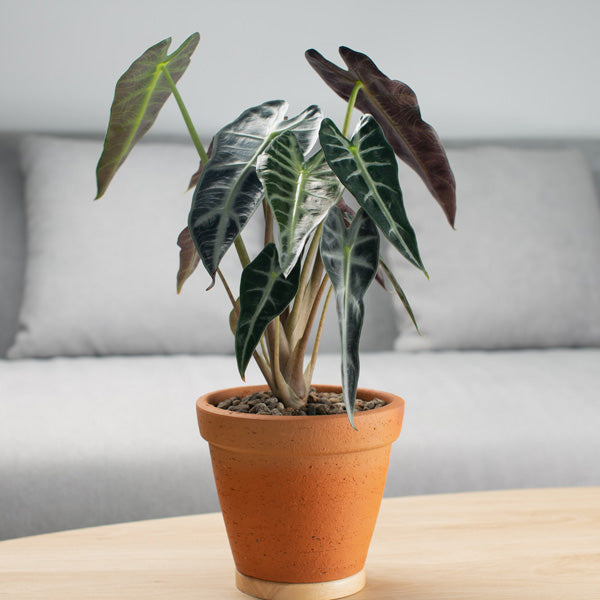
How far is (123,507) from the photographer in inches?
39.5

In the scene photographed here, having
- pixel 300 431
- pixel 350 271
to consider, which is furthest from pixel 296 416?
pixel 350 271

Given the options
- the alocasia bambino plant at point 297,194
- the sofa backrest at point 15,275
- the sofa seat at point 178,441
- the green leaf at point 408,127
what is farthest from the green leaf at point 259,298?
the sofa backrest at point 15,275

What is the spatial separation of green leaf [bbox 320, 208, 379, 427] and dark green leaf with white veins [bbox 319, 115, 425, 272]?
3 cm

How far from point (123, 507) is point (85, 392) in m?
0.26

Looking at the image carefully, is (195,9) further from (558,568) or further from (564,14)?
(558,568)

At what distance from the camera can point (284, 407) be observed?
0.57 metres

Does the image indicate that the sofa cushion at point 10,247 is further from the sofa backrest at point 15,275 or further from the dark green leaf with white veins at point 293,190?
the dark green leaf with white veins at point 293,190

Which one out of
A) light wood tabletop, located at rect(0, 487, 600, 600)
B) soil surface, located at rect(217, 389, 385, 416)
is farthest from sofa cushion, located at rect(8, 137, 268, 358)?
soil surface, located at rect(217, 389, 385, 416)

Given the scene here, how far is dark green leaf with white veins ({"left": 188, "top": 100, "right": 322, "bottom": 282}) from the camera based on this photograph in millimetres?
475

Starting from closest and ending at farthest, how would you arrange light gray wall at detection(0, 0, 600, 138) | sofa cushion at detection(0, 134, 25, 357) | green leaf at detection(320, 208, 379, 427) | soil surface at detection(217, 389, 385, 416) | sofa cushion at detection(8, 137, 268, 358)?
green leaf at detection(320, 208, 379, 427) < soil surface at detection(217, 389, 385, 416) < sofa cushion at detection(8, 137, 268, 358) < sofa cushion at detection(0, 134, 25, 357) < light gray wall at detection(0, 0, 600, 138)

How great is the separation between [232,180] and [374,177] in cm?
10

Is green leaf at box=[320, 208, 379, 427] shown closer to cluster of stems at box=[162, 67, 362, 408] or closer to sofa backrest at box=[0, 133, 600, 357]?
cluster of stems at box=[162, 67, 362, 408]

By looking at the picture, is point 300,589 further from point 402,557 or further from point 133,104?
point 133,104

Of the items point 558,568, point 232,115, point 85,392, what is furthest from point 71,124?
point 558,568
